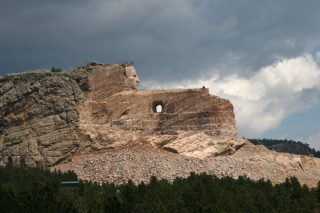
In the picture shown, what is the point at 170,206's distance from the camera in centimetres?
2808

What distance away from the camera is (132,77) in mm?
55094

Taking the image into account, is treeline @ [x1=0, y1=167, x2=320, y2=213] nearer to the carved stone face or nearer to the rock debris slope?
the rock debris slope

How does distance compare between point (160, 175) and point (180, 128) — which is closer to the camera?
point (160, 175)

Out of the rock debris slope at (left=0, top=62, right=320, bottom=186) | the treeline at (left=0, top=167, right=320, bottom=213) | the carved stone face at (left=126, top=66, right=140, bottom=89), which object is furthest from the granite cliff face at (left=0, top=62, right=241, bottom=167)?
the treeline at (left=0, top=167, right=320, bottom=213)

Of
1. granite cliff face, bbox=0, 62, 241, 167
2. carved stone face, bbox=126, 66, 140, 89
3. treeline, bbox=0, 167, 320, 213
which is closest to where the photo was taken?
treeline, bbox=0, 167, 320, 213

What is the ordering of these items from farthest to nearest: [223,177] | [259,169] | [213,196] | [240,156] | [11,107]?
[11,107], [240,156], [259,169], [223,177], [213,196]

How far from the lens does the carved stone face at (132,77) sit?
54688 millimetres

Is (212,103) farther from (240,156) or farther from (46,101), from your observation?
(46,101)

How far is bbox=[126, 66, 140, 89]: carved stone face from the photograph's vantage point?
2153 inches

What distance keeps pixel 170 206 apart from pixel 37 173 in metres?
20.2

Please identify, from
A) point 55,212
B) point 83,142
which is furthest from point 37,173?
point 55,212

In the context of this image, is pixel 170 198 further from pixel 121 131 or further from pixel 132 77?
pixel 132 77

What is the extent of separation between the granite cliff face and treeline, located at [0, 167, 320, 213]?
8.77 m

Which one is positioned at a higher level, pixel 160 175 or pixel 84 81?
pixel 84 81
